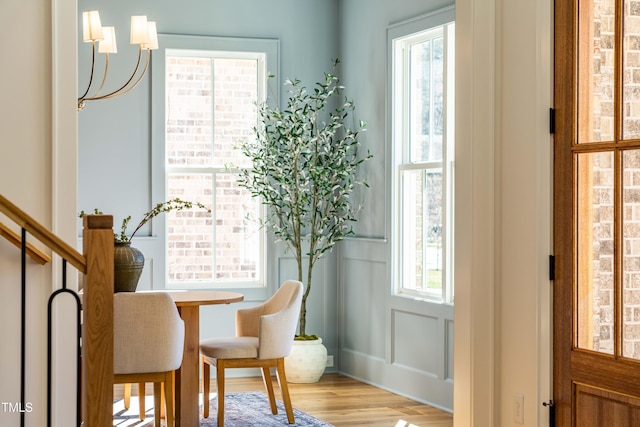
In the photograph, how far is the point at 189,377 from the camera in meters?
5.61

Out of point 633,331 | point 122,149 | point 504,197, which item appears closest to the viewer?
point 633,331

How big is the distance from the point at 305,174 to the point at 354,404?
1.95 m

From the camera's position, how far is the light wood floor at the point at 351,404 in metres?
5.98

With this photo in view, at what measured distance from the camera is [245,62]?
7621 millimetres

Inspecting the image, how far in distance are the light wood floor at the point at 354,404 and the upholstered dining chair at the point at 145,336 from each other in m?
1.34

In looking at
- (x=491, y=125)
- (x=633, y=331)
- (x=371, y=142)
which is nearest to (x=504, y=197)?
(x=491, y=125)

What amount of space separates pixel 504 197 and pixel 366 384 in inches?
126

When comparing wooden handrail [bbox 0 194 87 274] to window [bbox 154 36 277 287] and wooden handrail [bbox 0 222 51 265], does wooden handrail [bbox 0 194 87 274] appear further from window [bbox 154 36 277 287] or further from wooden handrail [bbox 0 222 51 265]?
window [bbox 154 36 277 287]

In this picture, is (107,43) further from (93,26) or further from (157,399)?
(157,399)

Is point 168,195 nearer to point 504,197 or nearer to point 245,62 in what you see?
point 245,62

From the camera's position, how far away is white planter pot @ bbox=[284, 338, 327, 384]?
717 centimetres

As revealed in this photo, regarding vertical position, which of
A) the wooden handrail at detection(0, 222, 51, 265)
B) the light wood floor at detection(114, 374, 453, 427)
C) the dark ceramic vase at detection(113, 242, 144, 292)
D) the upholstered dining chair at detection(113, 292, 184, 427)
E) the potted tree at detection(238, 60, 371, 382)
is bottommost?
the light wood floor at detection(114, 374, 453, 427)

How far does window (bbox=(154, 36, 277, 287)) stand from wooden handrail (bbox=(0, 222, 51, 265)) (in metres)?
3.48

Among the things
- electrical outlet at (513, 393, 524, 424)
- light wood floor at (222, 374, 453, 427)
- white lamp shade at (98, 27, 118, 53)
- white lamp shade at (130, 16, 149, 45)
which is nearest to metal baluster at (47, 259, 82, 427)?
electrical outlet at (513, 393, 524, 424)
